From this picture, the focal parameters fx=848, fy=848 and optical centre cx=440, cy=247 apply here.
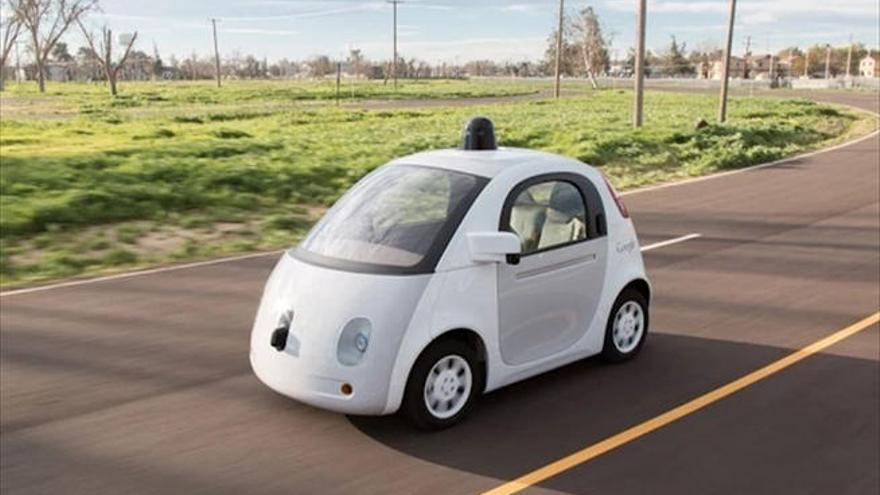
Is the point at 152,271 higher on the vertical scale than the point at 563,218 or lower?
lower

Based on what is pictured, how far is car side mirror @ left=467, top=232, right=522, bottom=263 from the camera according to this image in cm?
479

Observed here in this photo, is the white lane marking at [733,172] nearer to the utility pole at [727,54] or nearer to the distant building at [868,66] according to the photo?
the utility pole at [727,54]

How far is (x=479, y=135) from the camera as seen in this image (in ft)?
18.8

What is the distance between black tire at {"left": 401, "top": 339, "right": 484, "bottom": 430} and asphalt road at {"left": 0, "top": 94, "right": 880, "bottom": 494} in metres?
0.08

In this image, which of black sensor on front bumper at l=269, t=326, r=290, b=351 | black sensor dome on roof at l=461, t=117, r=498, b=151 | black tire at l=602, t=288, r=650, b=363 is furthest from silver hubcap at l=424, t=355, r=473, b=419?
black sensor dome on roof at l=461, t=117, r=498, b=151

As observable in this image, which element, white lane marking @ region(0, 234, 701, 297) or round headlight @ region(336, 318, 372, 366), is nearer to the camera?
round headlight @ region(336, 318, 372, 366)

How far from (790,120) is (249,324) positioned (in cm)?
3193

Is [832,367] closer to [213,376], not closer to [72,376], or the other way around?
[213,376]

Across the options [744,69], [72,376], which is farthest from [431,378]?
[744,69]

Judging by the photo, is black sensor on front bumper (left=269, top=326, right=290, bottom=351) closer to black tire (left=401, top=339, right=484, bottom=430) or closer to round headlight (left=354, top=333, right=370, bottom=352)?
round headlight (left=354, top=333, right=370, bottom=352)

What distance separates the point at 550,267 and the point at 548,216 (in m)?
0.34

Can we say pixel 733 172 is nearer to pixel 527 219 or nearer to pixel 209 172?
pixel 209 172

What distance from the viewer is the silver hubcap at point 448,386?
4.73m

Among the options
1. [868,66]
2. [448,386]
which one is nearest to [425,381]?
[448,386]
